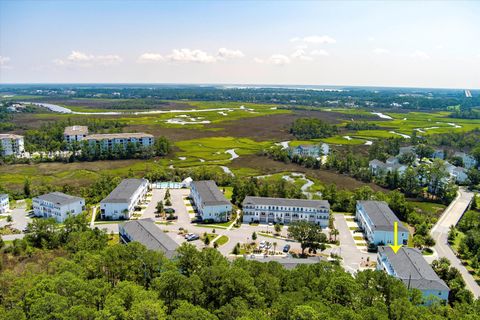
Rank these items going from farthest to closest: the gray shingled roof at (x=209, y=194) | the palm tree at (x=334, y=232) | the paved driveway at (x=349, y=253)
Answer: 1. the gray shingled roof at (x=209, y=194)
2. the palm tree at (x=334, y=232)
3. the paved driveway at (x=349, y=253)

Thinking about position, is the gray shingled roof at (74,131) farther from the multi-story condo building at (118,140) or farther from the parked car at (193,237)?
the parked car at (193,237)

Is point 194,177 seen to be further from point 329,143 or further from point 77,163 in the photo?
point 329,143

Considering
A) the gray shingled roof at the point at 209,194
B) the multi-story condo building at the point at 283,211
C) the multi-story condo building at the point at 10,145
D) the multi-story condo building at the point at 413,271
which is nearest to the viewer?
the multi-story condo building at the point at 413,271


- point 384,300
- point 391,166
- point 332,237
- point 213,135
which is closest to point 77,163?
point 213,135

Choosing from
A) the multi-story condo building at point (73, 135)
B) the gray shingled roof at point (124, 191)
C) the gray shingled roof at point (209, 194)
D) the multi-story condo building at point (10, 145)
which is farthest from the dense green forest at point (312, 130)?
the multi-story condo building at point (10, 145)

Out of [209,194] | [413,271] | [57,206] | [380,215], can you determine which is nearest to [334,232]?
[380,215]

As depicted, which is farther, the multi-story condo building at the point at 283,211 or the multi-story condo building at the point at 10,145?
the multi-story condo building at the point at 10,145
